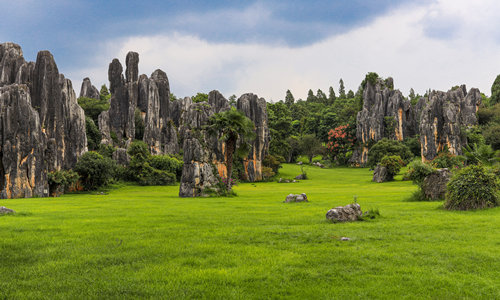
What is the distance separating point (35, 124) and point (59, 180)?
6.57 metres

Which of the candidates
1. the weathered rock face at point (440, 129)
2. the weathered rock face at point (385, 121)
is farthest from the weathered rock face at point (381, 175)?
the weathered rock face at point (385, 121)

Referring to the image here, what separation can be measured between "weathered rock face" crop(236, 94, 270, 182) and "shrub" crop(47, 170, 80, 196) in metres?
31.5

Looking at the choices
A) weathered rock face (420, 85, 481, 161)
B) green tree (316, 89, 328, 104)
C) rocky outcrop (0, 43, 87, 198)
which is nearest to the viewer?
rocky outcrop (0, 43, 87, 198)

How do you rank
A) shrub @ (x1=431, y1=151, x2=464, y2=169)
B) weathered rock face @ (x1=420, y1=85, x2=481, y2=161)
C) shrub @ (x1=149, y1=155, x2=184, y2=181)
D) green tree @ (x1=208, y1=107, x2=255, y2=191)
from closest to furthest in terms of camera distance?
green tree @ (x1=208, y1=107, x2=255, y2=191) < shrub @ (x1=431, y1=151, x2=464, y2=169) < shrub @ (x1=149, y1=155, x2=184, y2=181) < weathered rock face @ (x1=420, y1=85, x2=481, y2=161)

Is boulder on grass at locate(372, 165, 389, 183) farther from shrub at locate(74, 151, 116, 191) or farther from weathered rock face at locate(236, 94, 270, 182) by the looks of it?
shrub at locate(74, 151, 116, 191)

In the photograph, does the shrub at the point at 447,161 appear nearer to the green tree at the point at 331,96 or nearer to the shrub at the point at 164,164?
the shrub at the point at 164,164

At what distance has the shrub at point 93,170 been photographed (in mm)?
43531

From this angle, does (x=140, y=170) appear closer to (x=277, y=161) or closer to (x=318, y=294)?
(x=277, y=161)

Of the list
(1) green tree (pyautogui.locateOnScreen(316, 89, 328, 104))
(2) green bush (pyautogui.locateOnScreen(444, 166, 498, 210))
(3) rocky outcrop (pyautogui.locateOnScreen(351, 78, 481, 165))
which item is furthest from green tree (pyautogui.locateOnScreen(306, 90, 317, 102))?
(2) green bush (pyautogui.locateOnScreen(444, 166, 498, 210))

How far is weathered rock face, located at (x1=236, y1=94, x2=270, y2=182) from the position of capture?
214ft

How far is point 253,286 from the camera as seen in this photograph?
22.4 feet

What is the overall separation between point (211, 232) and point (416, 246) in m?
6.39

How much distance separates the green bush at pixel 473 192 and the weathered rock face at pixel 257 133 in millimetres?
48464

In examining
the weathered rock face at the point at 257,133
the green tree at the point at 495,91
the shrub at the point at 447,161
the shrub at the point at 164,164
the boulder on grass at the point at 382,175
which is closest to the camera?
the boulder on grass at the point at 382,175
